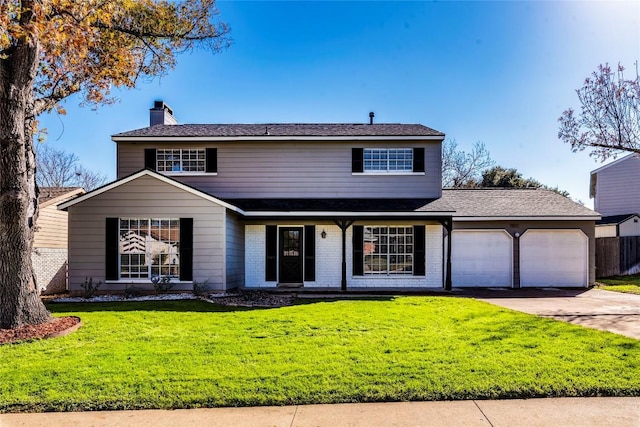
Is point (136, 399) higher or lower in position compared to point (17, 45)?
lower

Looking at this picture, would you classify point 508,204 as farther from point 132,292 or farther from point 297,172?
point 132,292

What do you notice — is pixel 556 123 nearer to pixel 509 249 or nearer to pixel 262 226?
pixel 509 249

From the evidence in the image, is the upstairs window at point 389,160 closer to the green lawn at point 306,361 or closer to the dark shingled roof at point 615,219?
the green lawn at point 306,361

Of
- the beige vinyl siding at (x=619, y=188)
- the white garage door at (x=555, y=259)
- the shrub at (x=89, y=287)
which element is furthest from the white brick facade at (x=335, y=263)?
the beige vinyl siding at (x=619, y=188)

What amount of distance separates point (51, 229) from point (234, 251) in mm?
8640

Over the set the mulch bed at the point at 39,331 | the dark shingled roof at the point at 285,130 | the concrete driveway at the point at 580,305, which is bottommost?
the concrete driveway at the point at 580,305

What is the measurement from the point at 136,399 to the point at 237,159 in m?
11.8

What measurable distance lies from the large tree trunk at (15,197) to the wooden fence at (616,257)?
845 inches

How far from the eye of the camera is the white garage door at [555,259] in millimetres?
16141

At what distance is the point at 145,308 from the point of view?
33.2ft

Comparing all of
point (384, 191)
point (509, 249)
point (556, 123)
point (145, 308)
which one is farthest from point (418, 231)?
point (145, 308)

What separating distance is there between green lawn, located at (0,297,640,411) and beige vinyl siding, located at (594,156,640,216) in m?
21.0

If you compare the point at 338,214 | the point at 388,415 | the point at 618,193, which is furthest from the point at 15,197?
the point at 618,193

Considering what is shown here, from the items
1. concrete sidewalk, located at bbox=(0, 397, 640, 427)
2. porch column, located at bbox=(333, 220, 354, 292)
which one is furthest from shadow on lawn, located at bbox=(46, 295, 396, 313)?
concrete sidewalk, located at bbox=(0, 397, 640, 427)
